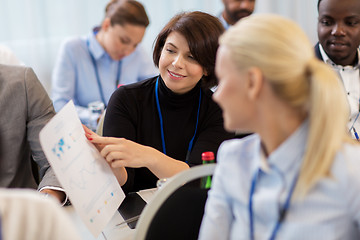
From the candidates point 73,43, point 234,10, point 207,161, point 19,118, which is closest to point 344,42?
point 234,10

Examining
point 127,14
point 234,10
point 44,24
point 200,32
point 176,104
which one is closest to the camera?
point 200,32

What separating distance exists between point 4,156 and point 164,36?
74cm

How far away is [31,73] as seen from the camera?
153 cm

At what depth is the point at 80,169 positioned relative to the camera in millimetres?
1014

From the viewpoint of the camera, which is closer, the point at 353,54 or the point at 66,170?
the point at 66,170

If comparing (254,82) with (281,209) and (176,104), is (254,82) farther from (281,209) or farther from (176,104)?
(176,104)

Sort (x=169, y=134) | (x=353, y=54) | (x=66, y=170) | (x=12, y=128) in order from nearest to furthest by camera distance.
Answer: (x=66, y=170) < (x=12, y=128) < (x=169, y=134) < (x=353, y=54)

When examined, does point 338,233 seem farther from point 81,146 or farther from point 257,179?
point 81,146

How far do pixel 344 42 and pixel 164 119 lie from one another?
1.10m

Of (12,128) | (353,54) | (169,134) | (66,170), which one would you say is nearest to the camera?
(66,170)

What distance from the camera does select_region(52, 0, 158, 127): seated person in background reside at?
2.69 meters

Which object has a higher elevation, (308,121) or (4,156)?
(308,121)

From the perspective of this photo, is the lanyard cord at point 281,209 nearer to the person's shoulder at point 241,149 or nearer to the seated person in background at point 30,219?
the person's shoulder at point 241,149

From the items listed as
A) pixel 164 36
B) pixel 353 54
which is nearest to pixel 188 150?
pixel 164 36
